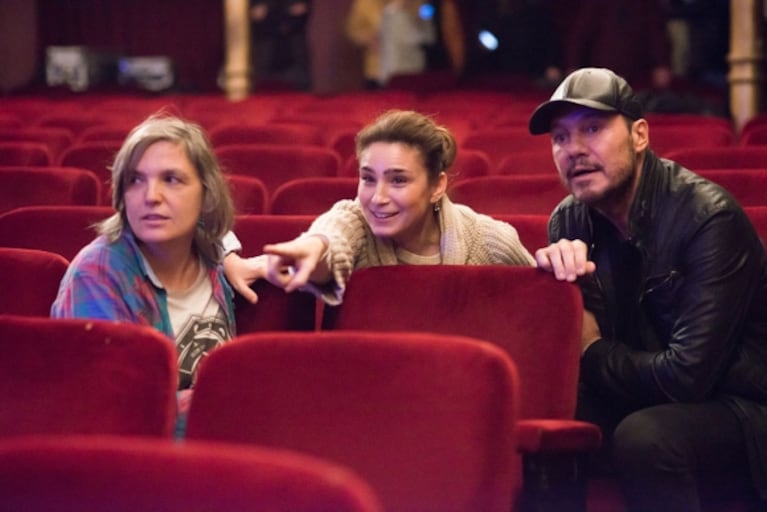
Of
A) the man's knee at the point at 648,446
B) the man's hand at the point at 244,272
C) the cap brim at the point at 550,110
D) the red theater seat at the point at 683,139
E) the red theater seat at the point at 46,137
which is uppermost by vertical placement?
the cap brim at the point at 550,110

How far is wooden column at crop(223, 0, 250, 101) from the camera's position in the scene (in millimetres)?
7051

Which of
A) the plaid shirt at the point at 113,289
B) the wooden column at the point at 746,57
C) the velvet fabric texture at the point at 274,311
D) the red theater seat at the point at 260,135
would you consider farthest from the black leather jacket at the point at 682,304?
the wooden column at the point at 746,57

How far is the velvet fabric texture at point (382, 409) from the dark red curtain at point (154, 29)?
9.28 metres

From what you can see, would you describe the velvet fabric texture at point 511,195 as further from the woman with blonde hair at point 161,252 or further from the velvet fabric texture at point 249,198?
the woman with blonde hair at point 161,252

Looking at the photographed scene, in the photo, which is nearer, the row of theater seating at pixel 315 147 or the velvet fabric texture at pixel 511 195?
the velvet fabric texture at pixel 511 195

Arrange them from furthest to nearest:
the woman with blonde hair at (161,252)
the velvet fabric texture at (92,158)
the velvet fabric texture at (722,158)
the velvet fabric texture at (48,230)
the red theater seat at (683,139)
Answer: the red theater seat at (683,139)
the velvet fabric texture at (92,158)
the velvet fabric texture at (722,158)
the velvet fabric texture at (48,230)
the woman with blonde hair at (161,252)

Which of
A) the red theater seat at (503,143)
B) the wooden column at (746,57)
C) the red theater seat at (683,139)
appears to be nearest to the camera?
the red theater seat at (683,139)

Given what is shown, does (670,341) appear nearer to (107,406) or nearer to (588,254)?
(588,254)

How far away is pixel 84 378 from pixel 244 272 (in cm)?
54

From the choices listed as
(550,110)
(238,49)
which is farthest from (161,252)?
(238,49)

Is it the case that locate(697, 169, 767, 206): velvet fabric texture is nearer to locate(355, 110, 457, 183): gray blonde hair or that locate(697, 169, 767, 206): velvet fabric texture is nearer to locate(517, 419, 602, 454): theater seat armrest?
locate(355, 110, 457, 183): gray blonde hair

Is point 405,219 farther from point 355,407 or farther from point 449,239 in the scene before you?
point 355,407

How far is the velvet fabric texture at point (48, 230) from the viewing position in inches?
89.7

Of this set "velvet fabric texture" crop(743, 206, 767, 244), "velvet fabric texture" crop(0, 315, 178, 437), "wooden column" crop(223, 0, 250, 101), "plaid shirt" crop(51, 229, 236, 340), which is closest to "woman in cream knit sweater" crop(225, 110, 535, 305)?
"plaid shirt" crop(51, 229, 236, 340)
